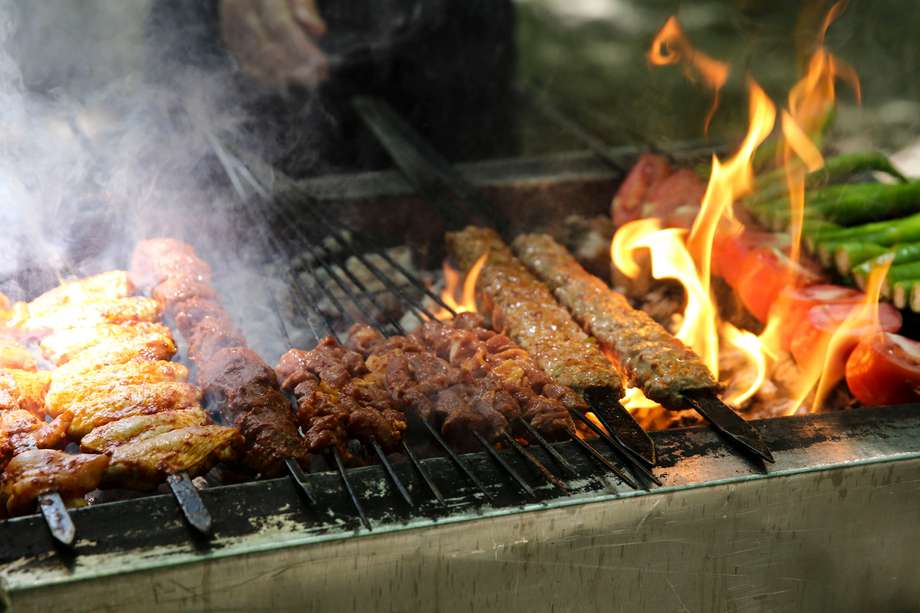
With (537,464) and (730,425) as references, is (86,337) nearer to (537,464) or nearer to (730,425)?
(537,464)

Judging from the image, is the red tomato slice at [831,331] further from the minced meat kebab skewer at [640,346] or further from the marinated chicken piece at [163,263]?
the marinated chicken piece at [163,263]

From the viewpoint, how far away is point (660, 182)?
5.59 meters

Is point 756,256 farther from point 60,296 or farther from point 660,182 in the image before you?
point 60,296

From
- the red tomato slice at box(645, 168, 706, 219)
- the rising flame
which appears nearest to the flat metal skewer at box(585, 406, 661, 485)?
the rising flame

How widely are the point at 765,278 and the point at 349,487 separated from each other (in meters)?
2.77

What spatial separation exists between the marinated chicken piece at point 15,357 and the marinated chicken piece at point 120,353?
0.13 metres

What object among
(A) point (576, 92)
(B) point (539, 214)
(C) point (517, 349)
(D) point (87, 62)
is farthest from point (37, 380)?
(A) point (576, 92)

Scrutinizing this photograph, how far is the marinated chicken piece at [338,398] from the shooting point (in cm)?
311

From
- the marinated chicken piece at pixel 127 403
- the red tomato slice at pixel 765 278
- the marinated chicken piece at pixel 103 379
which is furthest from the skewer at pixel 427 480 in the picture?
the red tomato slice at pixel 765 278

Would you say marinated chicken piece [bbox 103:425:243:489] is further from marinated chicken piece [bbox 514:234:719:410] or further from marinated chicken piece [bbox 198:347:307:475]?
marinated chicken piece [bbox 514:234:719:410]

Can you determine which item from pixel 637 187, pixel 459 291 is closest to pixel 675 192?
pixel 637 187

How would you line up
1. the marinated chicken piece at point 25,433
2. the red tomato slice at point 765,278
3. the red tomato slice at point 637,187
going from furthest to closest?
the red tomato slice at point 637,187 < the red tomato slice at point 765,278 < the marinated chicken piece at point 25,433

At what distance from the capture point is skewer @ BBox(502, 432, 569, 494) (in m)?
2.86

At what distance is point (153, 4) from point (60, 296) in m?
3.17
